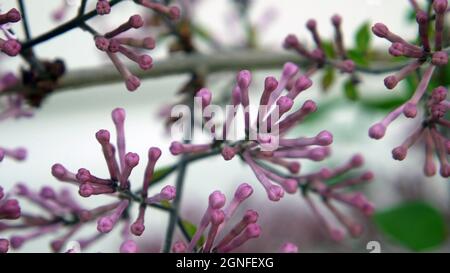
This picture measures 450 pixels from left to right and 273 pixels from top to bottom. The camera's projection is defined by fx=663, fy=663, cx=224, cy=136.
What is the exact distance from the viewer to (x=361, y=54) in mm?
709

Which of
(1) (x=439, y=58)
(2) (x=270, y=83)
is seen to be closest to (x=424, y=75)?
(1) (x=439, y=58)

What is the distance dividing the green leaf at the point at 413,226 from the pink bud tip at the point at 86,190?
510 mm

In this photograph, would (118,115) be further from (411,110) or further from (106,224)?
(411,110)

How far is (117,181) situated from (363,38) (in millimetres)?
320

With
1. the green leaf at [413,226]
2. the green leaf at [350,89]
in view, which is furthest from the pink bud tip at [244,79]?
the green leaf at [413,226]

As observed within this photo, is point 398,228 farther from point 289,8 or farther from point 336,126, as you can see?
point 289,8

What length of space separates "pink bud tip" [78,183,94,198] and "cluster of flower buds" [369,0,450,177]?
0.22 m

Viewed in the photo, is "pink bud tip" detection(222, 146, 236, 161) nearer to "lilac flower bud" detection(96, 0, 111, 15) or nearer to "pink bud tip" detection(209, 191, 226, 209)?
"pink bud tip" detection(209, 191, 226, 209)

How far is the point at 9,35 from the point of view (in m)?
0.52

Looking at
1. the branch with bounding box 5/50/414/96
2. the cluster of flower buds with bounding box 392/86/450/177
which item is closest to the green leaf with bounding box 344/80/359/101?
the branch with bounding box 5/50/414/96

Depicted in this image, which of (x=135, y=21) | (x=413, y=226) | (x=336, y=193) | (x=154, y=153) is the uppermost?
(x=135, y=21)

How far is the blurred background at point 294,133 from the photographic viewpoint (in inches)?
41.9

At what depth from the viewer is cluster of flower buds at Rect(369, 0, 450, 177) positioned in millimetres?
516

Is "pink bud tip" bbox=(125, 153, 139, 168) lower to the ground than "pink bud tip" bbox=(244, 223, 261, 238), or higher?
higher
